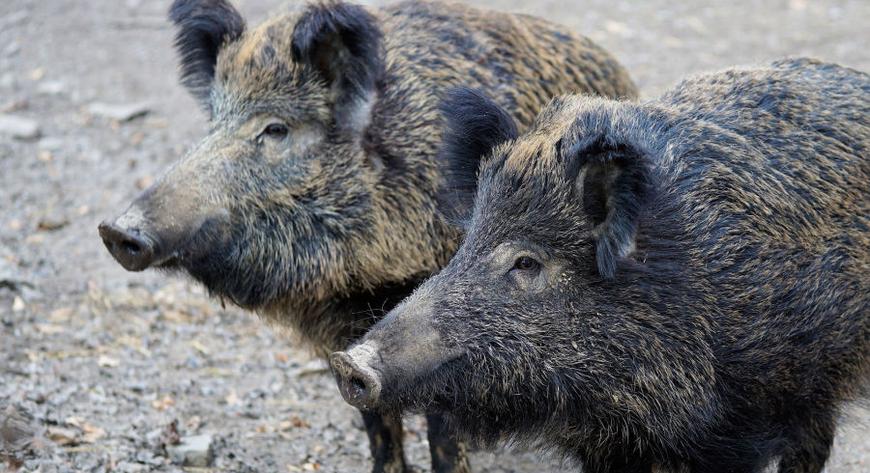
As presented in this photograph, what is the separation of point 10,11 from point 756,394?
11859mm

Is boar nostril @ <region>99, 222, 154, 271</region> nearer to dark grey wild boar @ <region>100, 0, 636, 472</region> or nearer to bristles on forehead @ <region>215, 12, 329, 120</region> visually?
dark grey wild boar @ <region>100, 0, 636, 472</region>

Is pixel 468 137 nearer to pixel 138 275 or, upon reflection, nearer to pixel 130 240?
pixel 130 240

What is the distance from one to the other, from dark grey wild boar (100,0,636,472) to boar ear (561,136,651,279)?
1.42 metres

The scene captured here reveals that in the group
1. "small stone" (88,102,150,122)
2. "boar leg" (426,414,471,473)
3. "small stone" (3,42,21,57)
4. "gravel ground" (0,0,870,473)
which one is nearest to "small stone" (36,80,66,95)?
"gravel ground" (0,0,870,473)

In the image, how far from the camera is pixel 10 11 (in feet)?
45.4

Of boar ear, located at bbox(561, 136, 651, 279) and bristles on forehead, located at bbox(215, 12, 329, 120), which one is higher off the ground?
boar ear, located at bbox(561, 136, 651, 279)

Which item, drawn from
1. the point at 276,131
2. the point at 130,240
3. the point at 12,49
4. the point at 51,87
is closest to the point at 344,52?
the point at 276,131

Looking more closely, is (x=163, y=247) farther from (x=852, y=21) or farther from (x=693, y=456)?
(x=852, y=21)

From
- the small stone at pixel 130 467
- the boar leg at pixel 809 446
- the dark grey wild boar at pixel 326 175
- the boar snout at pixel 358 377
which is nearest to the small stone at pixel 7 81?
the dark grey wild boar at pixel 326 175

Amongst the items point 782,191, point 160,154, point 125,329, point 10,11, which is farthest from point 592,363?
point 10,11

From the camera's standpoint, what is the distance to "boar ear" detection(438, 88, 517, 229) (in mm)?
4723

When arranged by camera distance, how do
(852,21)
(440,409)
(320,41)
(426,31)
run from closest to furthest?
(440,409), (320,41), (426,31), (852,21)

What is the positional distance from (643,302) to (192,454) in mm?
2639

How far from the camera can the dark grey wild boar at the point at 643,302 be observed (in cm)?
423
